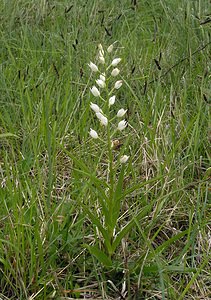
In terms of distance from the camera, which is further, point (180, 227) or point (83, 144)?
point (83, 144)

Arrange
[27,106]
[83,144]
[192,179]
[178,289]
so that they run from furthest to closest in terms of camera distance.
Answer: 1. [27,106]
2. [83,144]
3. [192,179]
4. [178,289]

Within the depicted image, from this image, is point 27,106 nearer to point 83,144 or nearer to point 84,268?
point 83,144

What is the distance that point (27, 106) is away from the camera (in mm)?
2422

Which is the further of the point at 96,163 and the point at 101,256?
the point at 96,163

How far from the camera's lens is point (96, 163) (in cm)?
208

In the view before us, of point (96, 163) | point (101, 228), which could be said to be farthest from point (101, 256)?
point (96, 163)

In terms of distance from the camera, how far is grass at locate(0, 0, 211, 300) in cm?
164

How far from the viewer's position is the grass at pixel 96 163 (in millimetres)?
1645

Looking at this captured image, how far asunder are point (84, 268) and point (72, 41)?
1602 mm

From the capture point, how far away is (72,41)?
2988mm

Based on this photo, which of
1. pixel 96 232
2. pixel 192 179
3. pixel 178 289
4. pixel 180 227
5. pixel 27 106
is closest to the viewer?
pixel 178 289

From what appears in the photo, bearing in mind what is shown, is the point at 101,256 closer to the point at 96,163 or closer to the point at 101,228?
the point at 101,228

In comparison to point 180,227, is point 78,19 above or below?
above

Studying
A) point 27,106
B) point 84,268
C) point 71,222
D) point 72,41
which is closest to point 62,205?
point 71,222
